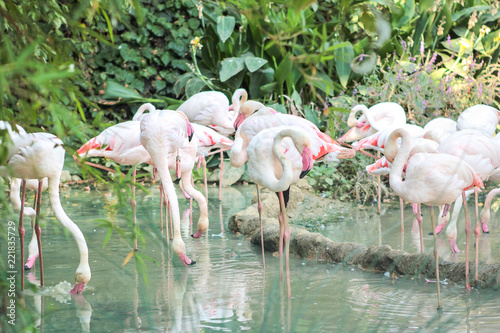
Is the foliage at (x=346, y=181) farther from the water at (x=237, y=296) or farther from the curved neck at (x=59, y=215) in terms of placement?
the curved neck at (x=59, y=215)

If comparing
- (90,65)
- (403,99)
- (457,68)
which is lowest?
(403,99)

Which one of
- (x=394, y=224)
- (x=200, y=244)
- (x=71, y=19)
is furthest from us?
(x=394, y=224)

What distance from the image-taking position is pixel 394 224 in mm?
5039

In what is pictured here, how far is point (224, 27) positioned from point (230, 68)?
566 mm

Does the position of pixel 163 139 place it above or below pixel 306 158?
above

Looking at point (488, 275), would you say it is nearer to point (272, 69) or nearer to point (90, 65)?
point (272, 69)

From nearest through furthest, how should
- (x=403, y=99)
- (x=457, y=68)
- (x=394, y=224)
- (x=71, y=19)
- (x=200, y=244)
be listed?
(x=71, y=19), (x=200, y=244), (x=394, y=224), (x=403, y=99), (x=457, y=68)

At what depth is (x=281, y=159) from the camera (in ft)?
10.5

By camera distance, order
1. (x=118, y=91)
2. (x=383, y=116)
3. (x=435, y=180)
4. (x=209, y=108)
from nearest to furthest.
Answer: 1. (x=435, y=180)
2. (x=383, y=116)
3. (x=209, y=108)
4. (x=118, y=91)

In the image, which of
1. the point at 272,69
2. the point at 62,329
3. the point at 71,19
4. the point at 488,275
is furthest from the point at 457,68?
the point at 71,19

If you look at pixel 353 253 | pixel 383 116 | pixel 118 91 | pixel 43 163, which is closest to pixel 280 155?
pixel 353 253

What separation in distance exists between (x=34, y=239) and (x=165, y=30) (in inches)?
234

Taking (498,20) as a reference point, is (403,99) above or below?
below

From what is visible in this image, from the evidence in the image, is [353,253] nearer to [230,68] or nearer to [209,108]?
Answer: [209,108]
